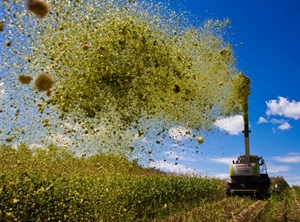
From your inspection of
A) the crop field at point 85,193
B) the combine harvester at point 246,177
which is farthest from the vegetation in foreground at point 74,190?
the combine harvester at point 246,177

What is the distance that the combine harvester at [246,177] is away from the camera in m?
11.7

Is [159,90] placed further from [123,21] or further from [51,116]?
[51,116]

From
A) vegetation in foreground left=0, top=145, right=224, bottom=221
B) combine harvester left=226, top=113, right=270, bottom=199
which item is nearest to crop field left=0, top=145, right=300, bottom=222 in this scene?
vegetation in foreground left=0, top=145, right=224, bottom=221

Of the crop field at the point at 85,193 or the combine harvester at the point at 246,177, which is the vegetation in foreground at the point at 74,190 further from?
the combine harvester at the point at 246,177

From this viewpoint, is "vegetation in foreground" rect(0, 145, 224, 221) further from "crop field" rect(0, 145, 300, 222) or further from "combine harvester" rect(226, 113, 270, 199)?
"combine harvester" rect(226, 113, 270, 199)

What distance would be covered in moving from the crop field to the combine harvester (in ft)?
5.87

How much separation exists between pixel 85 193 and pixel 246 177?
712 cm

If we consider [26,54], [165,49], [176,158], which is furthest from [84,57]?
[176,158]

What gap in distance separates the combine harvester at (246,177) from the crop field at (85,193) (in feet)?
5.87

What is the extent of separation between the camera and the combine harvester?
11664mm

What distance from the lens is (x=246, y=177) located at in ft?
38.8

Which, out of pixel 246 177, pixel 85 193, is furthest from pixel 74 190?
pixel 246 177

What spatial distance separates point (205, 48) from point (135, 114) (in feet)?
9.78

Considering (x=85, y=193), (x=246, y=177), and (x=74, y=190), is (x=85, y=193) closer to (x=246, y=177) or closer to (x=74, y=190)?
(x=74, y=190)
